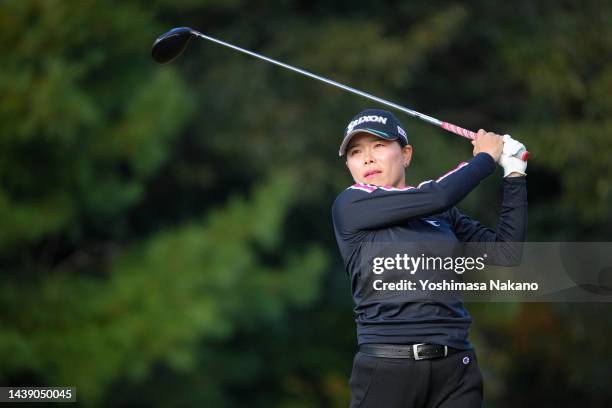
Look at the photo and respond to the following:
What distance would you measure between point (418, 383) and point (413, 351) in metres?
0.11

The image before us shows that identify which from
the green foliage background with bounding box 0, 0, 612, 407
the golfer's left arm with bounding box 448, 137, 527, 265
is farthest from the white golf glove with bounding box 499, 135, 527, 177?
the green foliage background with bounding box 0, 0, 612, 407

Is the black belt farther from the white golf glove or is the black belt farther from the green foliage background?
the green foliage background

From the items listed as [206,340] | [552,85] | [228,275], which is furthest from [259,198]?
[552,85]

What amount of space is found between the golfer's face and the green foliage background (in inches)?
328

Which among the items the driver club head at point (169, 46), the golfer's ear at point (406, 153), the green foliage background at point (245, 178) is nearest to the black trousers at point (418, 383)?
the golfer's ear at point (406, 153)

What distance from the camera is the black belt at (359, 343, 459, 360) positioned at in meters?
3.91

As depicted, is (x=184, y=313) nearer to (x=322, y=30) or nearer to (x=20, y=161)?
(x=20, y=161)

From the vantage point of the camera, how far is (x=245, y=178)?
49.6 feet

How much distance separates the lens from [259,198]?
1342 cm

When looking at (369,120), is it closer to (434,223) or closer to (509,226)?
(434,223)

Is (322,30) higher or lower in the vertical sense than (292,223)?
higher

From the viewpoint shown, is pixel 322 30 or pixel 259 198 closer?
pixel 259 198

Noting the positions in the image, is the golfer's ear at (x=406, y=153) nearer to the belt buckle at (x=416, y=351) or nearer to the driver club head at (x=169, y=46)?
the belt buckle at (x=416, y=351)

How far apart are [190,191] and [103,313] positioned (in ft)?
8.72
